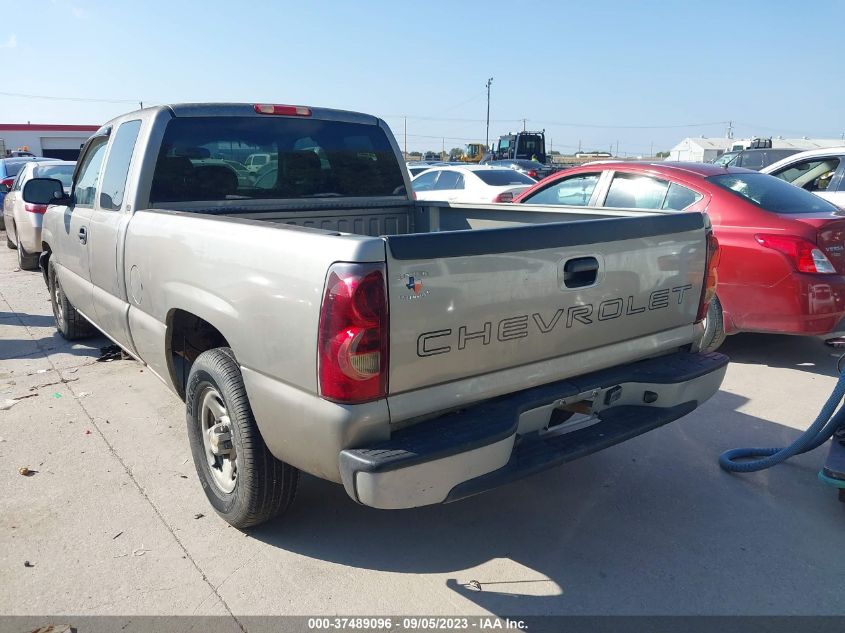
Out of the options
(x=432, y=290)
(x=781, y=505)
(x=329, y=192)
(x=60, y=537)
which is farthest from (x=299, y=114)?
(x=781, y=505)

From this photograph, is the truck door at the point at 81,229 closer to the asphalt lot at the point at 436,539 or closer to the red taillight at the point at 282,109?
the asphalt lot at the point at 436,539

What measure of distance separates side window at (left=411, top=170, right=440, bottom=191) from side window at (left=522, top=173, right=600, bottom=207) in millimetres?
7540

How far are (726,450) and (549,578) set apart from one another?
1855 millimetres

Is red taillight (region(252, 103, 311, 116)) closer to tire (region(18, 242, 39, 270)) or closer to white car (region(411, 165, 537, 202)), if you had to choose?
tire (region(18, 242, 39, 270))

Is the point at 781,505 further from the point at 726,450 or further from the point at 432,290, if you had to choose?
the point at 432,290

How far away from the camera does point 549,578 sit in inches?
114

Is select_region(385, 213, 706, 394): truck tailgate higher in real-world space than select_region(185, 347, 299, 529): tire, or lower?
higher

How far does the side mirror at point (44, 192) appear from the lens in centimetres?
492

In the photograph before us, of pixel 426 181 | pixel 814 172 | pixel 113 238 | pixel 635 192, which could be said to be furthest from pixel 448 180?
pixel 113 238

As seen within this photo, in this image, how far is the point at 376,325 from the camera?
2.32 m

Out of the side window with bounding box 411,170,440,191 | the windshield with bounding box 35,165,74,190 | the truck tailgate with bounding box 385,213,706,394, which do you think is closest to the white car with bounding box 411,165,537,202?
the side window with bounding box 411,170,440,191

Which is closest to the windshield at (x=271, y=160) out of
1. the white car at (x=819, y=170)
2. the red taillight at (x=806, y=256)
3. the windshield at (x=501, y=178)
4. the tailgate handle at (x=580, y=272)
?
the tailgate handle at (x=580, y=272)

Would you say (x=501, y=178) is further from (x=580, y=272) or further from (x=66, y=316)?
(x=580, y=272)

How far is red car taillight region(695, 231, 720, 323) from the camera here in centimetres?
338
